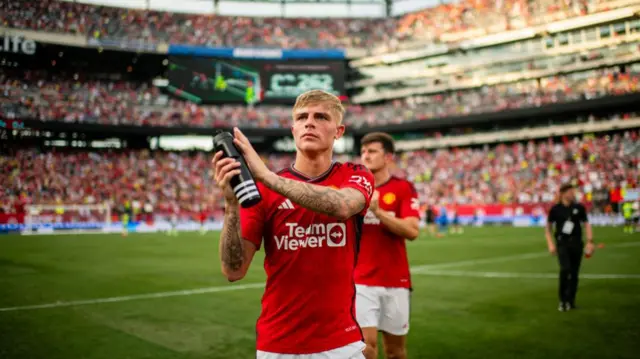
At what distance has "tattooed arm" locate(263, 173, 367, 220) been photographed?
285 cm

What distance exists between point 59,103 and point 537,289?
168ft

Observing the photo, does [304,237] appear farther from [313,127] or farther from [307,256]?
[313,127]

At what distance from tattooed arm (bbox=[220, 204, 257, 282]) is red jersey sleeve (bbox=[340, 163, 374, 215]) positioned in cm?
72

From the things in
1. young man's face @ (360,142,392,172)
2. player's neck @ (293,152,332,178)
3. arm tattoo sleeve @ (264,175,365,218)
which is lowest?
arm tattoo sleeve @ (264,175,365,218)

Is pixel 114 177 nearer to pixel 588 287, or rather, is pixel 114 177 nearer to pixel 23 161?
pixel 23 161

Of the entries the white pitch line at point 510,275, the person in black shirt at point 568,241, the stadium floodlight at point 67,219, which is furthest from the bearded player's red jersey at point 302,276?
the stadium floodlight at point 67,219

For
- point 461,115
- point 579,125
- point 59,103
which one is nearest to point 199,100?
point 59,103

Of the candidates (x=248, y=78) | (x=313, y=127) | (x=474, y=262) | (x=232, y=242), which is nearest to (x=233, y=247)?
(x=232, y=242)

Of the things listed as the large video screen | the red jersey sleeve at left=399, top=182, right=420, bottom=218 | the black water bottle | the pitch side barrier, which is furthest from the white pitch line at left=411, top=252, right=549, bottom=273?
the large video screen

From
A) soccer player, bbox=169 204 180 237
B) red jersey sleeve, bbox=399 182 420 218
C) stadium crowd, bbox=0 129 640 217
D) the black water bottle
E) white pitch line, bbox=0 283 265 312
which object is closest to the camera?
the black water bottle

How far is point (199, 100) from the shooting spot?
59656 millimetres

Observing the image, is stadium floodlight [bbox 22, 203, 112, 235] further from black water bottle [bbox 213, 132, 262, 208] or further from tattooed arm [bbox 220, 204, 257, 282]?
black water bottle [bbox 213, 132, 262, 208]

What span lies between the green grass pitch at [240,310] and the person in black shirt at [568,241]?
16.1 inches

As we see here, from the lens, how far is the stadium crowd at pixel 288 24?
5331 centimetres
